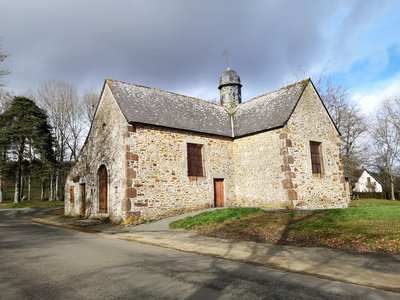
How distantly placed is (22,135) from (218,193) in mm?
28025

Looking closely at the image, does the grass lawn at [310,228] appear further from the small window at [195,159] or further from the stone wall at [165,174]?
the small window at [195,159]

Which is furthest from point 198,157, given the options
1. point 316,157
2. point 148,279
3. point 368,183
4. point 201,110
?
point 368,183

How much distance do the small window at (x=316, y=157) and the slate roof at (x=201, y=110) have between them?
3150 mm

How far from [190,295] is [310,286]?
2.05 metres

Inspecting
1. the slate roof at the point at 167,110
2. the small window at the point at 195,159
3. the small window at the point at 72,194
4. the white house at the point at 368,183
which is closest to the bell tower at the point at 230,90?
the slate roof at the point at 167,110

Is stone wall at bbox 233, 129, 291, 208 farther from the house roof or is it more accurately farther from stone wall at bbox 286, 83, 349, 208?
stone wall at bbox 286, 83, 349, 208

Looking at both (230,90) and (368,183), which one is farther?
(368,183)

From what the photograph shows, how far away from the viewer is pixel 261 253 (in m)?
8.13

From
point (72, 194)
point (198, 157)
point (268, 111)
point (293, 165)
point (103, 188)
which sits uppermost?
point (268, 111)

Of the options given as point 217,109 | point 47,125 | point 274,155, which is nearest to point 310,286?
point 274,155

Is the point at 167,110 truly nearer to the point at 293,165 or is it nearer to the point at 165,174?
the point at 165,174

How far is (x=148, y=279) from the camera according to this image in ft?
18.3

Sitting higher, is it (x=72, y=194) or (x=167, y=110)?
(x=167, y=110)

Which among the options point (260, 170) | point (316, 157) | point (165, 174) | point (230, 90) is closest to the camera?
point (165, 174)
